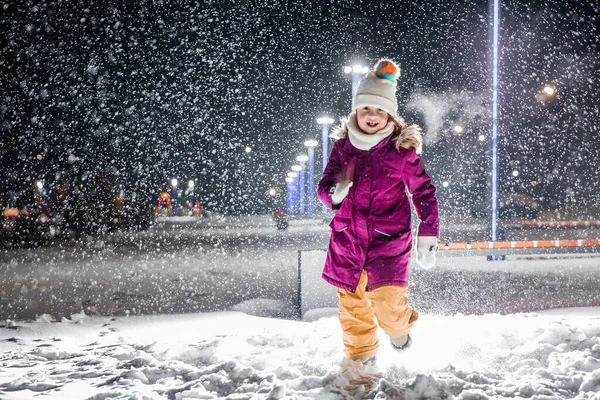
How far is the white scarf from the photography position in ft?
10.2

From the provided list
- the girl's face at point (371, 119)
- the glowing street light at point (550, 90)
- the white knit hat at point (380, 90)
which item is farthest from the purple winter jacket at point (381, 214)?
the glowing street light at point (550, 90)

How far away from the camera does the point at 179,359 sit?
3.42 metres

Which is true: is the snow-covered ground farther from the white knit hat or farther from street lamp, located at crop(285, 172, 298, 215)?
street lamp, located at crop(285, 172, 298, 215)

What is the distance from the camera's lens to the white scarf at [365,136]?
311 cm

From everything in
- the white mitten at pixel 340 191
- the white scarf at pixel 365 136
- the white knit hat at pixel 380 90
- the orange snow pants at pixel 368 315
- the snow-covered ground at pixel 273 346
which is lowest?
the snow-covered ground at pixel 273 346

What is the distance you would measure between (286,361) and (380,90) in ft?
6.29

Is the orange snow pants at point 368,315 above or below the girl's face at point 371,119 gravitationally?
below

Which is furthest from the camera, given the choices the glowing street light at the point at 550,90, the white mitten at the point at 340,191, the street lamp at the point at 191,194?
the street lamp at the point at 191,194

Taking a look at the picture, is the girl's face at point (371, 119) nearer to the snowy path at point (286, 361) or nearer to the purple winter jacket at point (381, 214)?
the purple winter jacket at point (381, 214)

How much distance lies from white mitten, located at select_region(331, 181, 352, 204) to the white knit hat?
1.89ft

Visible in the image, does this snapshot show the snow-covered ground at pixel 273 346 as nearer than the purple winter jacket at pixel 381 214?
Yes

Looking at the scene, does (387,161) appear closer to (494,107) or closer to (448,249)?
(448,249)

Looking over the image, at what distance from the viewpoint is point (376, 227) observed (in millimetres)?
3098

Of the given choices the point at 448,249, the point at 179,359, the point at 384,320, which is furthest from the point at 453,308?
the point at 179,359
